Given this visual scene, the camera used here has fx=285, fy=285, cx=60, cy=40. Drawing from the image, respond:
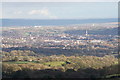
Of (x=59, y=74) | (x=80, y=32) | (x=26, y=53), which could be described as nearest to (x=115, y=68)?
(x=59, y=74)

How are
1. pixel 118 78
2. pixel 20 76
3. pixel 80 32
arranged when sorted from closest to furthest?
pixel 118 78
pixel 20 76
pixel 80 32

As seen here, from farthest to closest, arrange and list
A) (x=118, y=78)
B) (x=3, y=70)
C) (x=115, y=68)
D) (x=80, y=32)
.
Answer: (x=80, y=32)
(x=3, y=70)
(x=115, y=68)
(x=118, y=78)

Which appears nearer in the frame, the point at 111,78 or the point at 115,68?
the point at 111,78

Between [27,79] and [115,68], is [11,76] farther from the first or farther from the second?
[115,68]

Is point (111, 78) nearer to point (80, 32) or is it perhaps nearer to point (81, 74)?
point (81, 74)

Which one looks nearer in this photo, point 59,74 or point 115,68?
point 59,74

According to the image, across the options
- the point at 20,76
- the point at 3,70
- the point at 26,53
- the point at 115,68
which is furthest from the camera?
the point at 26,53

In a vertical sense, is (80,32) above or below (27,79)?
above

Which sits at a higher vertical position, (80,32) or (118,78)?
(80,32)

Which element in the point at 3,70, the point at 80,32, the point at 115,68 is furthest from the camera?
the point at 80,32

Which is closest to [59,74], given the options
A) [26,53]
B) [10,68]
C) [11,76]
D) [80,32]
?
[11,76]
